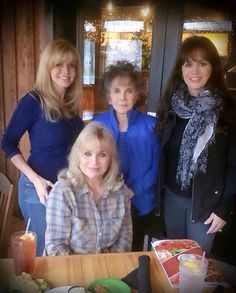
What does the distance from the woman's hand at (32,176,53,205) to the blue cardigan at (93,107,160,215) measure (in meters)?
0.26

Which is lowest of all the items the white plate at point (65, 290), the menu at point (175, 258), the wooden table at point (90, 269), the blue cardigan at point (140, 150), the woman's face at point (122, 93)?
the wooden table at point (90, 269)

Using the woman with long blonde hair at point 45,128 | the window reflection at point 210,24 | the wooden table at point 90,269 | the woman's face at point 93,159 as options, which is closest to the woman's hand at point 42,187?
the woman with long blonde hair at point 45,128

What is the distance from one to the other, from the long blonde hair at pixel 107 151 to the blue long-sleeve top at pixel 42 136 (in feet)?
0.42

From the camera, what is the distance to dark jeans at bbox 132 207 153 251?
3.74 ft

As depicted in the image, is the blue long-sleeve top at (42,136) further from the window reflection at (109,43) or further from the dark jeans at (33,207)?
the window reflection at (109,43)

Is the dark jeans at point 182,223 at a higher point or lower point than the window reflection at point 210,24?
lower

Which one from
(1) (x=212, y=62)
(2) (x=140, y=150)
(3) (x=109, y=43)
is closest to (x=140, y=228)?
(2) (x=140, y=150)

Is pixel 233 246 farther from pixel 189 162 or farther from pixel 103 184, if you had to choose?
pixel 103 184

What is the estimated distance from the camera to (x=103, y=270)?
66 cm

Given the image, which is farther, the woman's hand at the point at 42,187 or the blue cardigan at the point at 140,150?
the blue cardigan at the point at 140,150

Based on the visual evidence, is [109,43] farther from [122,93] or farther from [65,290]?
[65,290]

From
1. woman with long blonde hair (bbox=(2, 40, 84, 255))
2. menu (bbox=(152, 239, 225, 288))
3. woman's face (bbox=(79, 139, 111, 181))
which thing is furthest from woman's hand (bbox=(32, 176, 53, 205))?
menu (bbox=(152, 239, 225, 288))

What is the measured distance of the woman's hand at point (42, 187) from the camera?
36.4 inches

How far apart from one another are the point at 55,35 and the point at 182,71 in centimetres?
70
